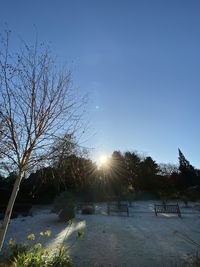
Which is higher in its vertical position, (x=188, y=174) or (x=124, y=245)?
(x=188, y=174)

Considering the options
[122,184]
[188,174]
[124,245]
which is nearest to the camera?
[124,245]

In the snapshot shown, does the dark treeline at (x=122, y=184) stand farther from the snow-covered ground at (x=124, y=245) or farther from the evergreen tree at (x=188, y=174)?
the snow-covered ground at (x=124, y=245)

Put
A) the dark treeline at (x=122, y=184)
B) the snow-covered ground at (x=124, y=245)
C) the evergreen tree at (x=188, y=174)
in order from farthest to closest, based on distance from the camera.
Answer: the evergreen tree at (x=188, y=174) < the dark treeline at (x=122, y=184) < the snow-covered ground at (x=124, y=245)

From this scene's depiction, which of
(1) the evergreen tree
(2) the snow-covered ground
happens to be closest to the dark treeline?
(1) the evergreen tree

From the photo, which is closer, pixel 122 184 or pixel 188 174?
pixel 122 184

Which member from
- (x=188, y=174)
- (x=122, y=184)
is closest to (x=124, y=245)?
(x=122, y=184)

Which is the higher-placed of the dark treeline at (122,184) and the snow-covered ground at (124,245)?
the dark treeline at (122,184)

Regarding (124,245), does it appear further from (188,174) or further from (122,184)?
(188,174)

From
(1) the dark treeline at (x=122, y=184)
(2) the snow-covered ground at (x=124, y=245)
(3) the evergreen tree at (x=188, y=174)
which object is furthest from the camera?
(3) the evergreen tree at (x=188, y=174)

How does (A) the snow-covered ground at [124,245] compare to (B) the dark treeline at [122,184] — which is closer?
(A) the snow-covered ground at [124,245]

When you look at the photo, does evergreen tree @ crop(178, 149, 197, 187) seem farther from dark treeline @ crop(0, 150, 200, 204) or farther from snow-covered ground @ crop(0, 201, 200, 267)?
snow-covered ground @ crop(0, 201, 200, 267)

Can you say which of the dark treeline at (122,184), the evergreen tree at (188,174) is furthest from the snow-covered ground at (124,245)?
the evergreen tree at (188,174)

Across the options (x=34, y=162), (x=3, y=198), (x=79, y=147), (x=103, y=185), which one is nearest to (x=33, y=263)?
(x=34, y=162)

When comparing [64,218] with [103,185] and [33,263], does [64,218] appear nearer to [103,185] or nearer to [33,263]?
[33,263]
